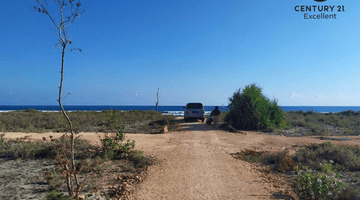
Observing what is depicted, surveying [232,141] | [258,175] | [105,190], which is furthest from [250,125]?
[105,190]

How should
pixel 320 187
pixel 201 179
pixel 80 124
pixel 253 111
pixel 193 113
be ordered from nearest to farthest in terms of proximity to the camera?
pixel 320 187 → pixel 201 179 → pixel 253 111 → pixel 80 124 → pixel 193 113

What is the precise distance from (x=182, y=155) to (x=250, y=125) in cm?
999

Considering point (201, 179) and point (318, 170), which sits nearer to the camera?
point (201, 179)

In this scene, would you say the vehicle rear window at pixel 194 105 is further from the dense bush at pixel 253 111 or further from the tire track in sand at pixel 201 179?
the tire track in sand at pixel 201 179

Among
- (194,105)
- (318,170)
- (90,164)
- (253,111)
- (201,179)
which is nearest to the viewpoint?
(201,179)

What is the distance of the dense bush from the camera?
1675 centimetres

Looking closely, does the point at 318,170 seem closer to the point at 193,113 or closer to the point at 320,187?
the point at 320,187

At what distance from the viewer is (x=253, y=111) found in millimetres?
16828

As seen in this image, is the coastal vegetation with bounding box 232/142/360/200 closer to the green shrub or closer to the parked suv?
the green shrub

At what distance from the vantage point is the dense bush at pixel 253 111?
16.8 m

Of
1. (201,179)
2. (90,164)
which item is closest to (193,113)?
(90,164)

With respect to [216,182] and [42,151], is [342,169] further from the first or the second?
[42,151]

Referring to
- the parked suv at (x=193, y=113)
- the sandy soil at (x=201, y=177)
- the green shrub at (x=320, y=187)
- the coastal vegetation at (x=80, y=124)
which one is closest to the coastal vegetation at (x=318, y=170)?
the green shrub at (x=320, y=187)

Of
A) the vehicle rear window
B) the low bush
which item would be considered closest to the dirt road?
the low bush
